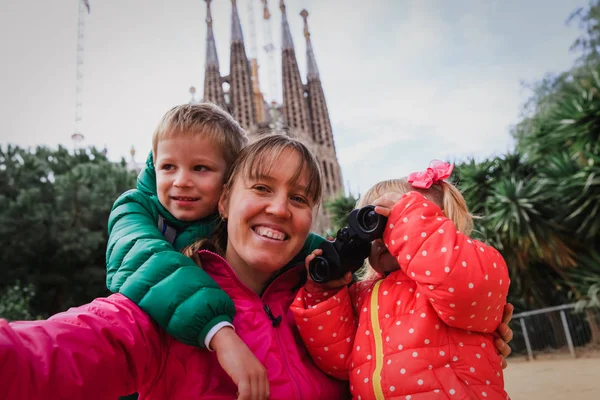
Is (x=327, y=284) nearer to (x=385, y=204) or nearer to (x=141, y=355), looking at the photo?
(x=385, y=204)

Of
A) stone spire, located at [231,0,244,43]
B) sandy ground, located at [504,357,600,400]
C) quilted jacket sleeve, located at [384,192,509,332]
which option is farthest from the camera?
stone spire, located at [231,0,244,43]

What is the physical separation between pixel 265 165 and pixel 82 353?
0.85m

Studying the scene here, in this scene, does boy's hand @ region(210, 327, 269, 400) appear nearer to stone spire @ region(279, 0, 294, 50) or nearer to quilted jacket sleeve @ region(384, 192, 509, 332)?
quilted jacket sleeve @ region(384, 192, 509, 332)

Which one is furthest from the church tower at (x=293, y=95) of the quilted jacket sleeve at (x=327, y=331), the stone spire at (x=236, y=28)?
the quilted jacket sleeve at (x=327, y=331)

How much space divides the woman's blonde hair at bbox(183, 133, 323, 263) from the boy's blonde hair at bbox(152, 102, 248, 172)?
0.46 ft

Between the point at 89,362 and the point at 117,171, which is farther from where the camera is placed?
the point at 117,171

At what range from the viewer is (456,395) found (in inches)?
54.1

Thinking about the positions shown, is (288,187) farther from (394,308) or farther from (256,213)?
(394,308)

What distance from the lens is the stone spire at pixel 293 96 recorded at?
163 ft

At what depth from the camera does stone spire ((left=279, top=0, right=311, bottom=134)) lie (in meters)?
49.7

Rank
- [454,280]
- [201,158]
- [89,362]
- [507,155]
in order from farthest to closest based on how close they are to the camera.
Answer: [507,155] → [201,158] → [454,280] → [89,362]

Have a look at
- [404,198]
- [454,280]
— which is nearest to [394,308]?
[454,280]

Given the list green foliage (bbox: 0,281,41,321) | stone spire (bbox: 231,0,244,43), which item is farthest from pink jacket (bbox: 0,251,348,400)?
stone spire (bbox: 231,0,244,43)

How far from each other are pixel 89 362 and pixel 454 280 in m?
1.04
